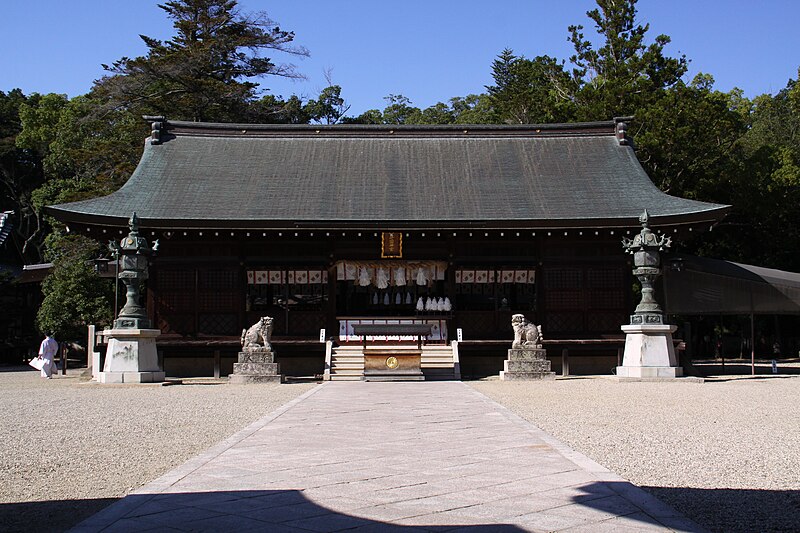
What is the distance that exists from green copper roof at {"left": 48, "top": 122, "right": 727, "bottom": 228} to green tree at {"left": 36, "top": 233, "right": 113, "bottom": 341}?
6926 mm

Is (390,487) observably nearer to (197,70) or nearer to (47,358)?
(47,358)

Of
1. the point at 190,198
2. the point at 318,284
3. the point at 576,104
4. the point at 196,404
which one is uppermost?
the point at 576,104

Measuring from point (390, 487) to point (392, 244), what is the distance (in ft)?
48.8

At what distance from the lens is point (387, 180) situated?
2277cm

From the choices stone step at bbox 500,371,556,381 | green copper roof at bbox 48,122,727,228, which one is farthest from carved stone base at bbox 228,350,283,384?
stone step at bbox 500,371,556,381

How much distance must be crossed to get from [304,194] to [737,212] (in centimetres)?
1801

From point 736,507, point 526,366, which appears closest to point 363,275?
point 526,366

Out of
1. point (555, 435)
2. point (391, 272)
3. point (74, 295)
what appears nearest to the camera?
point (555, 435)

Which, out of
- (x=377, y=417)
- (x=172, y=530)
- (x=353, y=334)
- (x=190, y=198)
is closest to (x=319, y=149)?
(x=190, y=198)

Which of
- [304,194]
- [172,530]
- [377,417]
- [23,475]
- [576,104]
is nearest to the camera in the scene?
[172,530]

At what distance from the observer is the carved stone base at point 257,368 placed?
57.0 ft

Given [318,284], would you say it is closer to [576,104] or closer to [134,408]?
[134,408]

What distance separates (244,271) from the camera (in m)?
20.5

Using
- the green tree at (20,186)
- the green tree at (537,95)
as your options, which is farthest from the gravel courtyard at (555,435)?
the green tree at (20,186)
